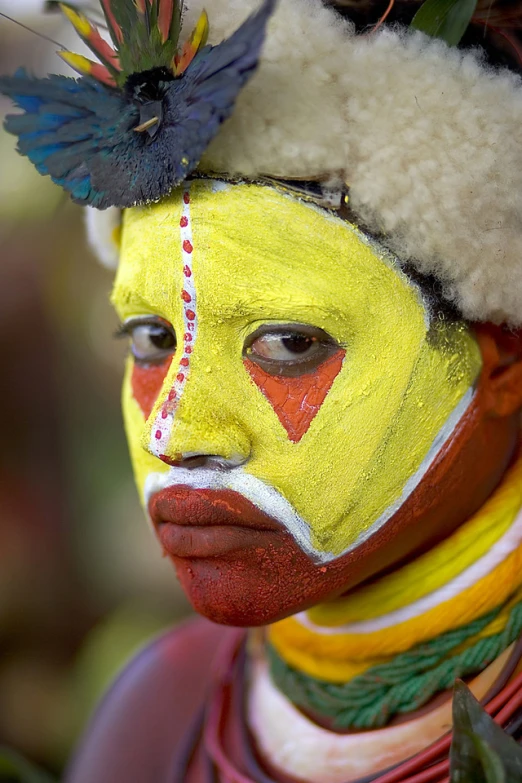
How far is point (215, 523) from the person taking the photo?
3.46 feet

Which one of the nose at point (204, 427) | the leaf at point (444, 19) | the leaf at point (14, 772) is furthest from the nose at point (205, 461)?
the leaf at point (14, 772)

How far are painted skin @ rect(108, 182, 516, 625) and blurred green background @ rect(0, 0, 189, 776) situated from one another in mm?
1987

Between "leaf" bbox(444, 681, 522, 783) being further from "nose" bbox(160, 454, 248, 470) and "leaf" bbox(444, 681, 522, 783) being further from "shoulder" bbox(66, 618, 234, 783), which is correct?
"shoulder" bbox(66, 618, 234, 783)

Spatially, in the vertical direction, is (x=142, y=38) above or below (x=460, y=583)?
above

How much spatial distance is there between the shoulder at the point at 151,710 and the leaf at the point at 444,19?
1.13 metres

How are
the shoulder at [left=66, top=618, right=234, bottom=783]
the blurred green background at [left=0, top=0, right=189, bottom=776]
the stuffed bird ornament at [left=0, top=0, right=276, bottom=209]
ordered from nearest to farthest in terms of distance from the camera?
the stuffed bird ornament at [left=0, top=0, right=276, bottom=209] → the shoulder at [left=66, top=618, right=234, bottom=783] → the blurred green background at [left=0, top=0, right=189, bottom=776]

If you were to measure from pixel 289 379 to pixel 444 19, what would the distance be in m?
0.50

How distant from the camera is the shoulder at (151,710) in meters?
1.46

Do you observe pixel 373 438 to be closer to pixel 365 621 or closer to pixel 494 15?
pixel 365 621

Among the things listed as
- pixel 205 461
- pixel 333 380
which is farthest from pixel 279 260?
pixel 205 461

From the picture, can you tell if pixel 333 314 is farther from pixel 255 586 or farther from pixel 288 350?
pixel 255 586

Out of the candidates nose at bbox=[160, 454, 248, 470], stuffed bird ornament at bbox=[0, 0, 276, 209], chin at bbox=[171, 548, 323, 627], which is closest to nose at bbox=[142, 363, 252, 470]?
nose at bbox=[160, 454, 248, 470]

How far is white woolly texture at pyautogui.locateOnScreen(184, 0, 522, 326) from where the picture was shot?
3.27ft

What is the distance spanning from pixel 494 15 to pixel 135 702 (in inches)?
52.3
